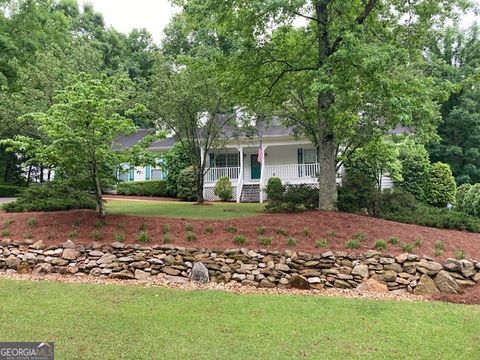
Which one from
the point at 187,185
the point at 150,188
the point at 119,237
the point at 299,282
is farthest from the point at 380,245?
the point at 150,188

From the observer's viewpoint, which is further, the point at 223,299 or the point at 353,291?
the point at 353,291

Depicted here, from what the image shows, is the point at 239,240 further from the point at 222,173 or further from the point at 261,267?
the point at 222,173

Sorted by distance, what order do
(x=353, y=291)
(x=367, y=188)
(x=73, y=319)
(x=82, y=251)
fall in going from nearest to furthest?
(x=73, y=319)
(x=353, y=291)
(x=82, y=251)
(x=367, y=188)

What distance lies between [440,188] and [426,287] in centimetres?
1295

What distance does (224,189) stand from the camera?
20.0 m

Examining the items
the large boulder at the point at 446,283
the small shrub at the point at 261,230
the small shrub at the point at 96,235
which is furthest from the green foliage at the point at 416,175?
the small shrub at the point at 96,235

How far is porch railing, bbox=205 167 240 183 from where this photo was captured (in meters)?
21.8

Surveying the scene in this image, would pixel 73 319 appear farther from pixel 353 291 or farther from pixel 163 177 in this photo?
pixel 163 177

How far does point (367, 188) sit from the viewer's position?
11594mm

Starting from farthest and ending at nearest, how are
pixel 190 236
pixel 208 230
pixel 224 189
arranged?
pixel 224 189 → pixel 208 230 → pixel 190 236

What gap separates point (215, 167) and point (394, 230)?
48.2ft

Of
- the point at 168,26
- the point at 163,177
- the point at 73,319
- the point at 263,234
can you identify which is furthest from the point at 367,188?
the point at 168,26

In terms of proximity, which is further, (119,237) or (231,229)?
(231,229)

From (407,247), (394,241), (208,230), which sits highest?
(208,230)
